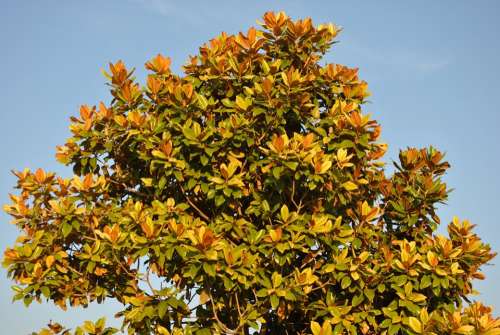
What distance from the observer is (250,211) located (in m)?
10.5

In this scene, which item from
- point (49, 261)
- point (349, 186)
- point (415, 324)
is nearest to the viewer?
point (415, 324)

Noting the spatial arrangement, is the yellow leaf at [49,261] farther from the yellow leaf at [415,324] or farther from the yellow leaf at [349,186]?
the yellow leaf at [415,324]

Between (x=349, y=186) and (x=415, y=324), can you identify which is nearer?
(x=415, y=324)

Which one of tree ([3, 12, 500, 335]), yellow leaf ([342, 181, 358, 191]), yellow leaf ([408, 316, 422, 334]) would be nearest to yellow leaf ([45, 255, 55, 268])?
tree ([3, 12, 500, 335])

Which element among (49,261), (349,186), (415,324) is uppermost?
(49,261)

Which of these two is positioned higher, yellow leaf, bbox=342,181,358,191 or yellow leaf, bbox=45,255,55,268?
yellow leaf, bbox=45,255,55,268

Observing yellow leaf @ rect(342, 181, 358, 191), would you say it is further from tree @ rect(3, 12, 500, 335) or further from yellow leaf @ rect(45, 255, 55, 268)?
yellow leaf @ rect(45, 255, 55, 268)

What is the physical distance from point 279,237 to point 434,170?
3.49 meters

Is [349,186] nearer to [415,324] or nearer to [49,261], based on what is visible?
[415,324]

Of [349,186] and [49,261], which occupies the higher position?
[49,261]

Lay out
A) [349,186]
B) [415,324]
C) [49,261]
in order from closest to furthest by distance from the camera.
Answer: [415,324] → [349,186] → [49,261]

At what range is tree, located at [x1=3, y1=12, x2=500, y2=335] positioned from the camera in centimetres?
998

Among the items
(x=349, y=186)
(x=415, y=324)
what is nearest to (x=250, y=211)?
(x=349, y=186)

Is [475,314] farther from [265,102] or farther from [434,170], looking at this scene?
[265,102]
